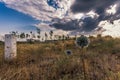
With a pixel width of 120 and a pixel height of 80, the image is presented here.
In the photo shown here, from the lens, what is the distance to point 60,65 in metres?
10.3

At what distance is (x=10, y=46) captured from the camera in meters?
12.9

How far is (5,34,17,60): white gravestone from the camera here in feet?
42.1

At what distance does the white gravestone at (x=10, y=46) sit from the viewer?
1284 cm

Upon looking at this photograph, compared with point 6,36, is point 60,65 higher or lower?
lower

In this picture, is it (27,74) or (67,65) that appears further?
(67,65)

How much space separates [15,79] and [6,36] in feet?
17.0

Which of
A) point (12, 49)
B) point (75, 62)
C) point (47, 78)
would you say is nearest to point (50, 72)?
point (47, 78)

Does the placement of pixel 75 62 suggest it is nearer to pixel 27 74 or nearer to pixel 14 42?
pixel 27 74

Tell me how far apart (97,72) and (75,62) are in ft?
5.30

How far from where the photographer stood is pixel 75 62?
1069cm

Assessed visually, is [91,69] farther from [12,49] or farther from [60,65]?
[12,49]

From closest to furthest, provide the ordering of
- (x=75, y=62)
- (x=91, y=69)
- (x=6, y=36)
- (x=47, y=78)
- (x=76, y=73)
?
(x=47, y=78) → (x=76, y=73) → (x=91, y=69) → (x=75, y=62) → (x=6, y=36)

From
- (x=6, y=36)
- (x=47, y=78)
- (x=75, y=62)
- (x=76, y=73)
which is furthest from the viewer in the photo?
(x=6, y=36)

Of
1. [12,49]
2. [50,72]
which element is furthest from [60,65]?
[12,49]
